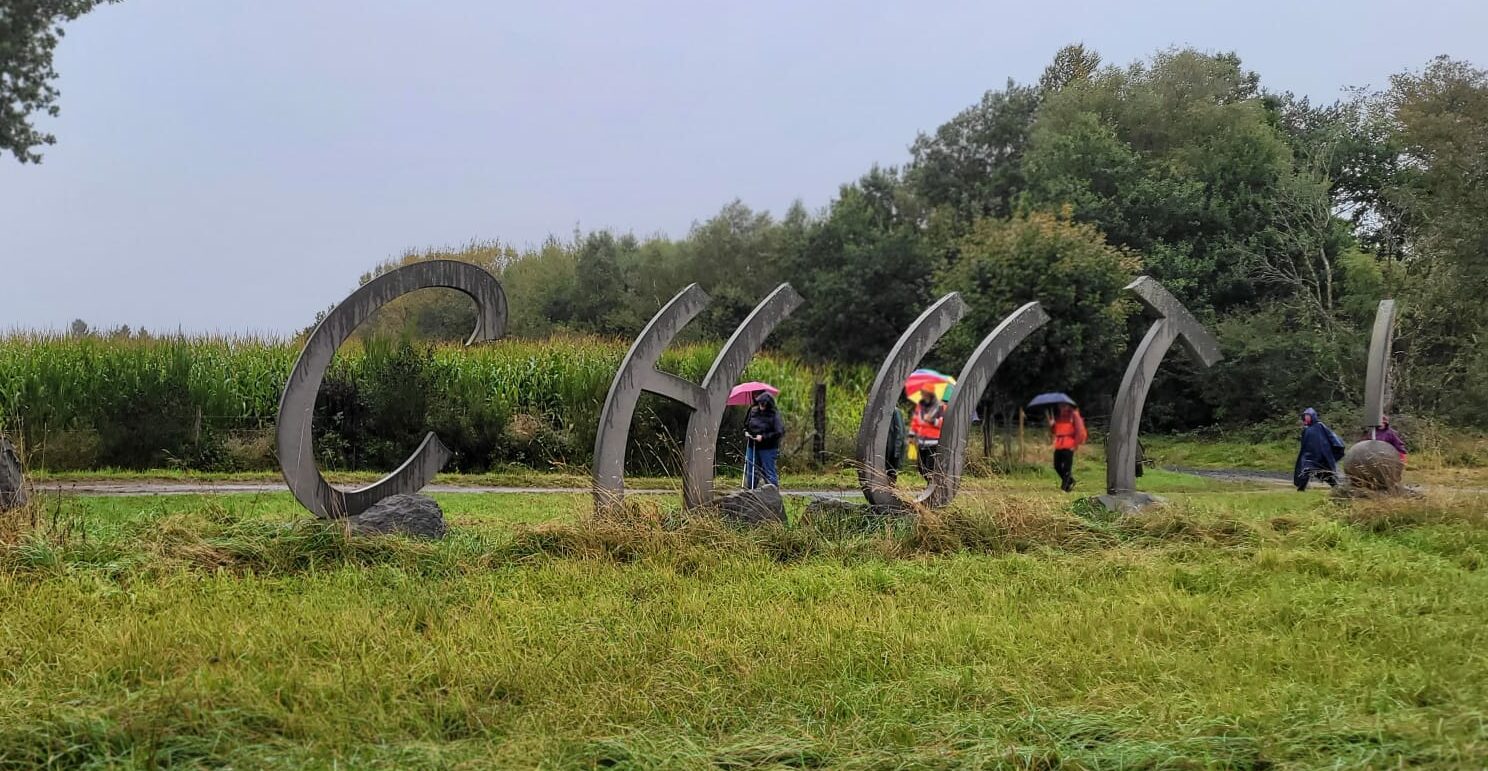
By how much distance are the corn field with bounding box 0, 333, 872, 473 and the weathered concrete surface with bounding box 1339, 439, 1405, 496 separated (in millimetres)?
7926

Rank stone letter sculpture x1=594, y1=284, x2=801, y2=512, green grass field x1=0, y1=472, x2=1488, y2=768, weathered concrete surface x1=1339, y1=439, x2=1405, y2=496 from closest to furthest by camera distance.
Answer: green grass field x1=0, y1=472, x2=1488, y2=768
stone letter sculpture x1=594, y1=284, x2=801, y2=512
weathered concrete surface x1=1339, y1=439, x2=1405, y2=496

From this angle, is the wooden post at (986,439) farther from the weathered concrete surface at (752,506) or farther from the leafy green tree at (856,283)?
the leafy green tree at (856,283)

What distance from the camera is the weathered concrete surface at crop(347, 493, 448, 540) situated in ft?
26.5

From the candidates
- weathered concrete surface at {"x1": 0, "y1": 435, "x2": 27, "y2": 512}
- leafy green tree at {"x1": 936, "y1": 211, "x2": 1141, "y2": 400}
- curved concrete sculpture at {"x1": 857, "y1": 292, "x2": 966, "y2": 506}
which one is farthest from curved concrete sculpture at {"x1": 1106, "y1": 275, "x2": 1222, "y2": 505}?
leafy green tree at {"x1": 936, "y1": 211, "x2": 1141, "y2": 400}

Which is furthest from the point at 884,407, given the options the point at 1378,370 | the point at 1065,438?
the point at 1378,370

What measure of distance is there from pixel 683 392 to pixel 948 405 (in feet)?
8.59

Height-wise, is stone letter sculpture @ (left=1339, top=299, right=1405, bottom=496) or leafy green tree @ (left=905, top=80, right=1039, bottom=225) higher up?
leafy green tree @ (left=905, top=80, right=1039, bottom=225)

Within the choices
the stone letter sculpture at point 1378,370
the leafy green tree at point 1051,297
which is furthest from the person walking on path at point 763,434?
the leafy green tree at point 1051,297

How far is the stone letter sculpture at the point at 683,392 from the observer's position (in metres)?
8.75

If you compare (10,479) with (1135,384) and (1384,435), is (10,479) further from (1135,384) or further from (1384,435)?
(1384,435)

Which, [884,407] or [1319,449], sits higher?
[884,407]

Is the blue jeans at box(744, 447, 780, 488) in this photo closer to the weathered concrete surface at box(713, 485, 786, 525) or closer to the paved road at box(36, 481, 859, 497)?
the paved road at box(36, 481, 859, 497)

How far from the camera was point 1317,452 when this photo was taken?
1416cm

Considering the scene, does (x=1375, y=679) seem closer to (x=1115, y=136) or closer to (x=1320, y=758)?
(x=1320, y=758)
